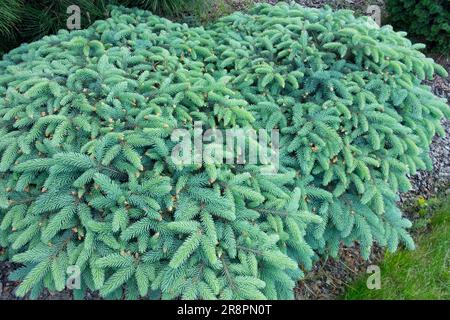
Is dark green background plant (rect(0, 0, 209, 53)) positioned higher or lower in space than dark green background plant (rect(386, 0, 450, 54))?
lower

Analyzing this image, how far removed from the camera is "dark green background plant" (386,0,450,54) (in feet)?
15.3

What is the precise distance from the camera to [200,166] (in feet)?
8.31

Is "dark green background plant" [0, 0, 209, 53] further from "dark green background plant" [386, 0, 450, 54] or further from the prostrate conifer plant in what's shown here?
"dark green background plant" [386, 0, 450, 54]

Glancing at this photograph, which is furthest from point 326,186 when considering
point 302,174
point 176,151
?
point 176,151

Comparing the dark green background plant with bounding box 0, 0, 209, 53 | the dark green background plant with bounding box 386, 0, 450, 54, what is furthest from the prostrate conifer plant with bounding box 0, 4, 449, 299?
the dark green background plant with bounding box 386, 0, 450, 54

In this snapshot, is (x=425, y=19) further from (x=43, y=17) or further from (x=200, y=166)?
(x=43, y=17)

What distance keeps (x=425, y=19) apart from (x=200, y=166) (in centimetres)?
354

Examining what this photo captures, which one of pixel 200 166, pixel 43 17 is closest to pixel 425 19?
pixel 200 166

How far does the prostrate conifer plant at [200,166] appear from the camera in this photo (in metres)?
2.41

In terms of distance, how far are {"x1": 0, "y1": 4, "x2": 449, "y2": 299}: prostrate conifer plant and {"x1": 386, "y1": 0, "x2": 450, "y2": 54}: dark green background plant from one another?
4.49ft

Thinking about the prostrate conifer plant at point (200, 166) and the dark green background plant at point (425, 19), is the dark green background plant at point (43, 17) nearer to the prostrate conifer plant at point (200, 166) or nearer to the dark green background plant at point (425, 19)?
the prostrate conifer plant at point (200, 166)

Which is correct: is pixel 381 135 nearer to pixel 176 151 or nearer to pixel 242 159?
pixel 242 159

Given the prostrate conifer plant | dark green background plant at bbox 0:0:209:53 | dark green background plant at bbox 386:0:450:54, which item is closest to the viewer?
the prostrate conifer plant
